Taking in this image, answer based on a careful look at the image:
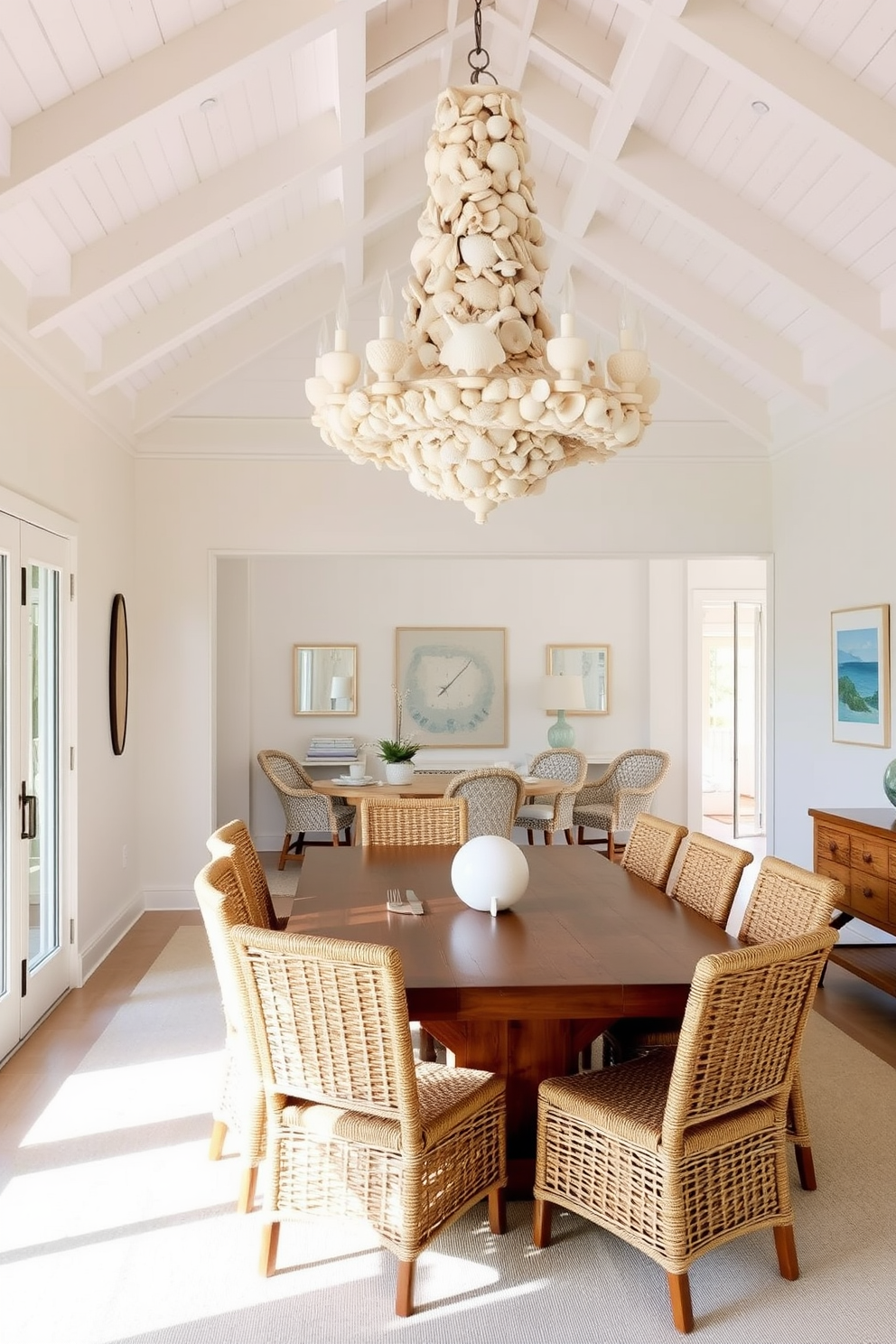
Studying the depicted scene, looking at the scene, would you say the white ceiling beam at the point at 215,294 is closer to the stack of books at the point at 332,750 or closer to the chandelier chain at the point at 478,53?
the chandelier chain at the point at 478,53

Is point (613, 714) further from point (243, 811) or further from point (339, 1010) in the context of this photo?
point (339, 1010)

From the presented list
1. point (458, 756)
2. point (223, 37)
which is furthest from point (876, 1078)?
point (458, 756)

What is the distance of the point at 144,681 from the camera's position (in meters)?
6.45

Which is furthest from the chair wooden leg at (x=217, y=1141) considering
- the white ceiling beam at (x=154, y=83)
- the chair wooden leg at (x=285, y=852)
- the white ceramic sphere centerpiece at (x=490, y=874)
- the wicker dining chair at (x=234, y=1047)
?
the chair wooden leg at (x=285, y=852)

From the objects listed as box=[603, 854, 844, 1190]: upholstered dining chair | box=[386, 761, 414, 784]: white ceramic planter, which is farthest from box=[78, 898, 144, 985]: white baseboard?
box=[603, 854, 844, 1190]: upholstered dining chair

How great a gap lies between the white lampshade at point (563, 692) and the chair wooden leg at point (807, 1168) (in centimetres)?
587

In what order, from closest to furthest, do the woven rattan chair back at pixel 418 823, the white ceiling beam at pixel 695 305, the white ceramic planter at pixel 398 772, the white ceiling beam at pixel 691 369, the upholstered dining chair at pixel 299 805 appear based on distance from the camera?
the woven rattan chair back at pixel 418 823, the white ceiling beam at pixel 695 305, the white ceiling beam at pixel 691 369, the white ceramic planter at pixel 398 772, the upholstered dining chair at pixel 299 805

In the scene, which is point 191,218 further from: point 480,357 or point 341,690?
point 341,690

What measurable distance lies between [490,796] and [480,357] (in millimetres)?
3943

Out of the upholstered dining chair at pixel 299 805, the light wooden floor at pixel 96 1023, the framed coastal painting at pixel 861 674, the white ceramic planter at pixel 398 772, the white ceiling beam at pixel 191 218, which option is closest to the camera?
the light wooden floor at pixel 96 1023

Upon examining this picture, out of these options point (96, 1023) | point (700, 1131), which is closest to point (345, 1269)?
point (700, 1131)

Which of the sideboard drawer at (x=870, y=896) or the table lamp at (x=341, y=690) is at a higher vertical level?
the table lamp at (x=341, y=690)

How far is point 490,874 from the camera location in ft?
10.1

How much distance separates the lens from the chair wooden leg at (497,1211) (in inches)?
104
